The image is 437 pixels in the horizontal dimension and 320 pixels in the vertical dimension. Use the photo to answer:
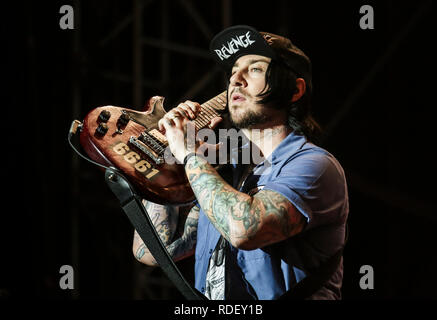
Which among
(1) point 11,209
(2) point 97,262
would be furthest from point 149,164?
(2) point 97,262

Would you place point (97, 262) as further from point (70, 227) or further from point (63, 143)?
point (63, 143)

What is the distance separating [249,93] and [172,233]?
742 millimetres

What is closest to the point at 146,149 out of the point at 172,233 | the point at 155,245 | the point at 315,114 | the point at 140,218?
the point at 140,218

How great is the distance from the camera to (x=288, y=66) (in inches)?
92.4

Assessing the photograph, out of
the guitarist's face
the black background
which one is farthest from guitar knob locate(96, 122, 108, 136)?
the black background

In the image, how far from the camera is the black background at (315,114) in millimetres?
3973

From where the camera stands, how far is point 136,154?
2201 millimetres

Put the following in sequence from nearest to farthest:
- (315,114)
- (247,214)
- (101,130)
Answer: (247,214) < (101,130) < (315,114)

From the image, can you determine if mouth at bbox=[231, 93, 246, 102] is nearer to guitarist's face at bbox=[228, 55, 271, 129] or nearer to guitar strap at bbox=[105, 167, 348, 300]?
guitarist's face at bbox=[228, 55, 271, 129]

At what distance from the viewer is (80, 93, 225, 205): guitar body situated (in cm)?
215

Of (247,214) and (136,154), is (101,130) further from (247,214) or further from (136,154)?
(247,214)

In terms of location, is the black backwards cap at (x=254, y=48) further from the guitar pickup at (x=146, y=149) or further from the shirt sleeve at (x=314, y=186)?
the guitar pickup at (x=146, y=149)
